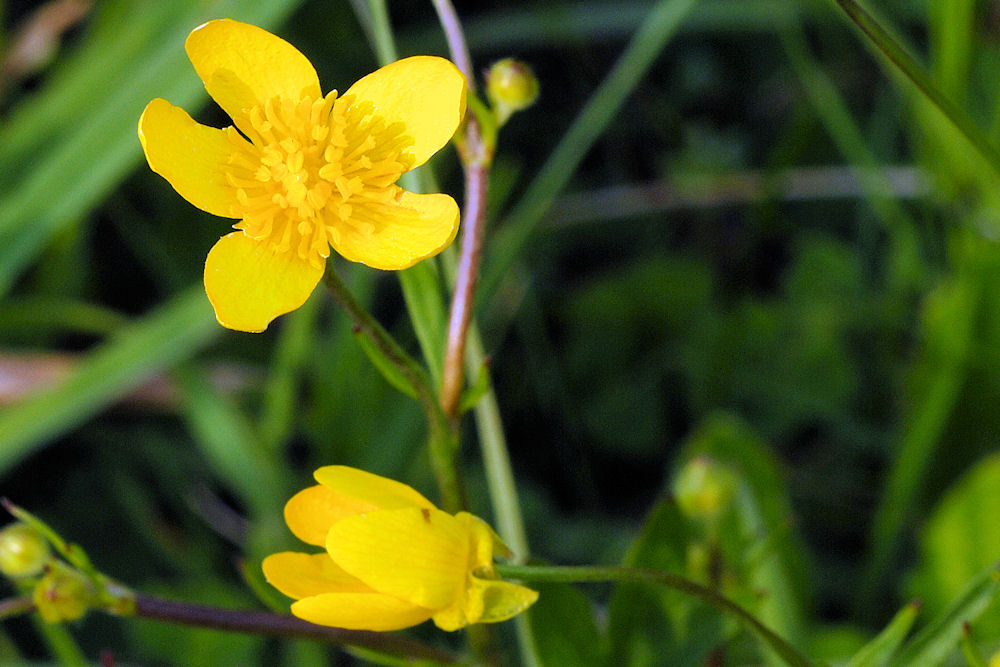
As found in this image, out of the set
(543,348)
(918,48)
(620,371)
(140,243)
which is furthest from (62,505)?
(918,48)

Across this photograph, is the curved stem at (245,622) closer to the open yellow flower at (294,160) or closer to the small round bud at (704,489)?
the open yellow flower at (294,160)

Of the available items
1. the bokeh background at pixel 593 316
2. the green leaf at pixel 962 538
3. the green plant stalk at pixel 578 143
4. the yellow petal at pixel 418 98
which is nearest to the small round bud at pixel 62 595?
the yellow petal at pixel 418 98

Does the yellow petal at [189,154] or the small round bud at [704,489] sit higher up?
the small round bud at [704,489]

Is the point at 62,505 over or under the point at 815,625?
under

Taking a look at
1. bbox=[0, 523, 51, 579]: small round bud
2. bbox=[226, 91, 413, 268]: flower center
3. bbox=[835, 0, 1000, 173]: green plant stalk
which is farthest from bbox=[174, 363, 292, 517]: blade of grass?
bbox=[835, 0, 1000, 173]: green plant stalk

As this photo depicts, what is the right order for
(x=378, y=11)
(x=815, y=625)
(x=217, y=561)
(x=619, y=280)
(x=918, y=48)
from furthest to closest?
(x=918, y=48) < (x=619, y=280) < (x=217, y=561) < (x=815, y=625) < (x=378, y=11)

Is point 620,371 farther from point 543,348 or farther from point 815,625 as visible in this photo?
point 815,625

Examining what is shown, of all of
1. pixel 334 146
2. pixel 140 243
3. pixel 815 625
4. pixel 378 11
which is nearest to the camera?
pixel 334 146

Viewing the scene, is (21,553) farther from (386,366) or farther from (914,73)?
(914,73)
